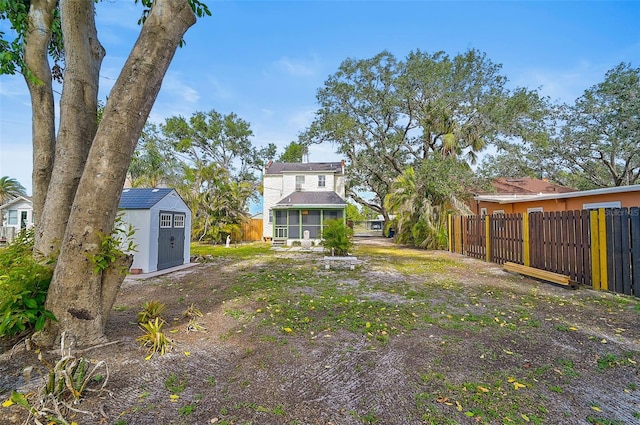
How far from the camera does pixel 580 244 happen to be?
7.29 m

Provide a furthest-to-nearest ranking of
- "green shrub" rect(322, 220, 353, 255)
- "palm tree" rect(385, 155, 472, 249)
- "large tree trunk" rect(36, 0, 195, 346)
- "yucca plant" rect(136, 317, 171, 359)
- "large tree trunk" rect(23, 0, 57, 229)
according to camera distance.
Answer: "palm tree" rect(385, 155, 472, 249) → "green shrub" rect(322, 220, 353, 255) → "large tree trunk" rect(23, 0, 57, 229) → "yucca plant" rect(136, 317, 171, 359) → "large tree trunk" rect(36, 0, 195, 346)

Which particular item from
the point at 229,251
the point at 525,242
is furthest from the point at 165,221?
the point at 525,242

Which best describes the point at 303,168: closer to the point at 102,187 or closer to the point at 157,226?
the point at 157,226

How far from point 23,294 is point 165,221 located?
7.53 m

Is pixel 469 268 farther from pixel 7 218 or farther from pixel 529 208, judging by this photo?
pixel 7 218

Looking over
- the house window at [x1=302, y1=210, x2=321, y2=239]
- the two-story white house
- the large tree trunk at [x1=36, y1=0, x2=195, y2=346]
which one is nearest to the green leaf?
the large tree trunk at [x1=36, y1=0, x2=195, y2=346]

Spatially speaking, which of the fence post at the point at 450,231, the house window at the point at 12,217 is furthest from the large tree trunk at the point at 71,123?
the house window at the point at 12,217

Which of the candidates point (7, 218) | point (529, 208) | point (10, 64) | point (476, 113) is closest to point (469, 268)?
point (529, 208)

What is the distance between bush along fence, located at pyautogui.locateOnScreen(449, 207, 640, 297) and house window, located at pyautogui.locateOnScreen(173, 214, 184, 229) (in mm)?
12208

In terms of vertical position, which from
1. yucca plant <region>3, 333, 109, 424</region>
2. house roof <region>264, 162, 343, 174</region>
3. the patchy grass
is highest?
house roof <region>264, 162, 343, 174</region>

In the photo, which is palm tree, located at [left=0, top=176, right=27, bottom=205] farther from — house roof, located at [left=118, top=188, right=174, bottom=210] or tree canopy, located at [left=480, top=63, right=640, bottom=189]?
tree canopy, located at [left=480, top=63, right=640, bottom=189]

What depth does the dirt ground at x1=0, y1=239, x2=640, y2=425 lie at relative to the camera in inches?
92.4

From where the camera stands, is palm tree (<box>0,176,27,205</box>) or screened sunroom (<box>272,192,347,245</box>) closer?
screened sunroom (<box>272,192,347,245</box>)

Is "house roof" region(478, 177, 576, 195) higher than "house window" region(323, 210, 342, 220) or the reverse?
higher
